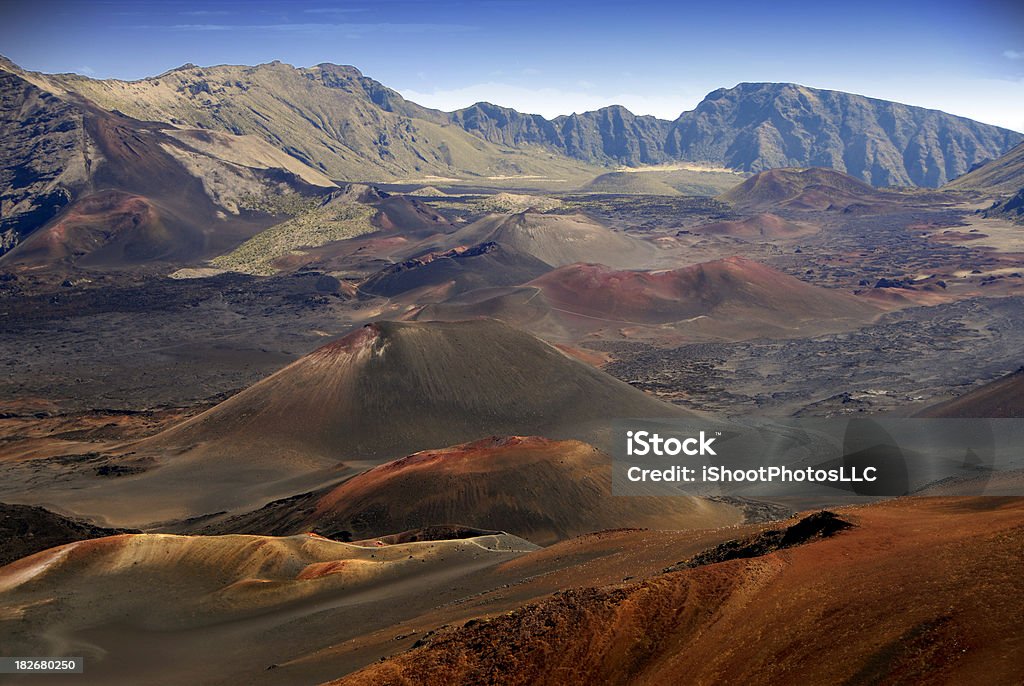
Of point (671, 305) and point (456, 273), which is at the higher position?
point (456, 273)

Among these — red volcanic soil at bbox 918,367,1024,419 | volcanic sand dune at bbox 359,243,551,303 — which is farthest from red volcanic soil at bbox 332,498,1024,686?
volcanic sand dune at bbox 359,243,551,303

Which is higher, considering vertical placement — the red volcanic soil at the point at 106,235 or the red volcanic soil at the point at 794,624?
the red volcanic soil at the point at 106,235

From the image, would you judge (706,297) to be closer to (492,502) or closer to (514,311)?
(514,311)

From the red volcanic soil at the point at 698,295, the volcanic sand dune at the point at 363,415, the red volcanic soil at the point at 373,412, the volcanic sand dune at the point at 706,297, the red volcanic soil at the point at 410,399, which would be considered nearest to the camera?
the volcanic sand dune at the point at 363,415

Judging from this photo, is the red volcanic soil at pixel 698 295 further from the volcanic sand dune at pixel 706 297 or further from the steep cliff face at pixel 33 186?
the steep cliff face at pixel 33 186

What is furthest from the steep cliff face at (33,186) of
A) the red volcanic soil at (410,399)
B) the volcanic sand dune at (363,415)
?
the red volcanic soil at (410,399)

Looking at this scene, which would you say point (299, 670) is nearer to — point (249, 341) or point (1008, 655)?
point (1008, 655)

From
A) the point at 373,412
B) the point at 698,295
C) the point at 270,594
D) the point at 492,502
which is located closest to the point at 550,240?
the point at 698,295
